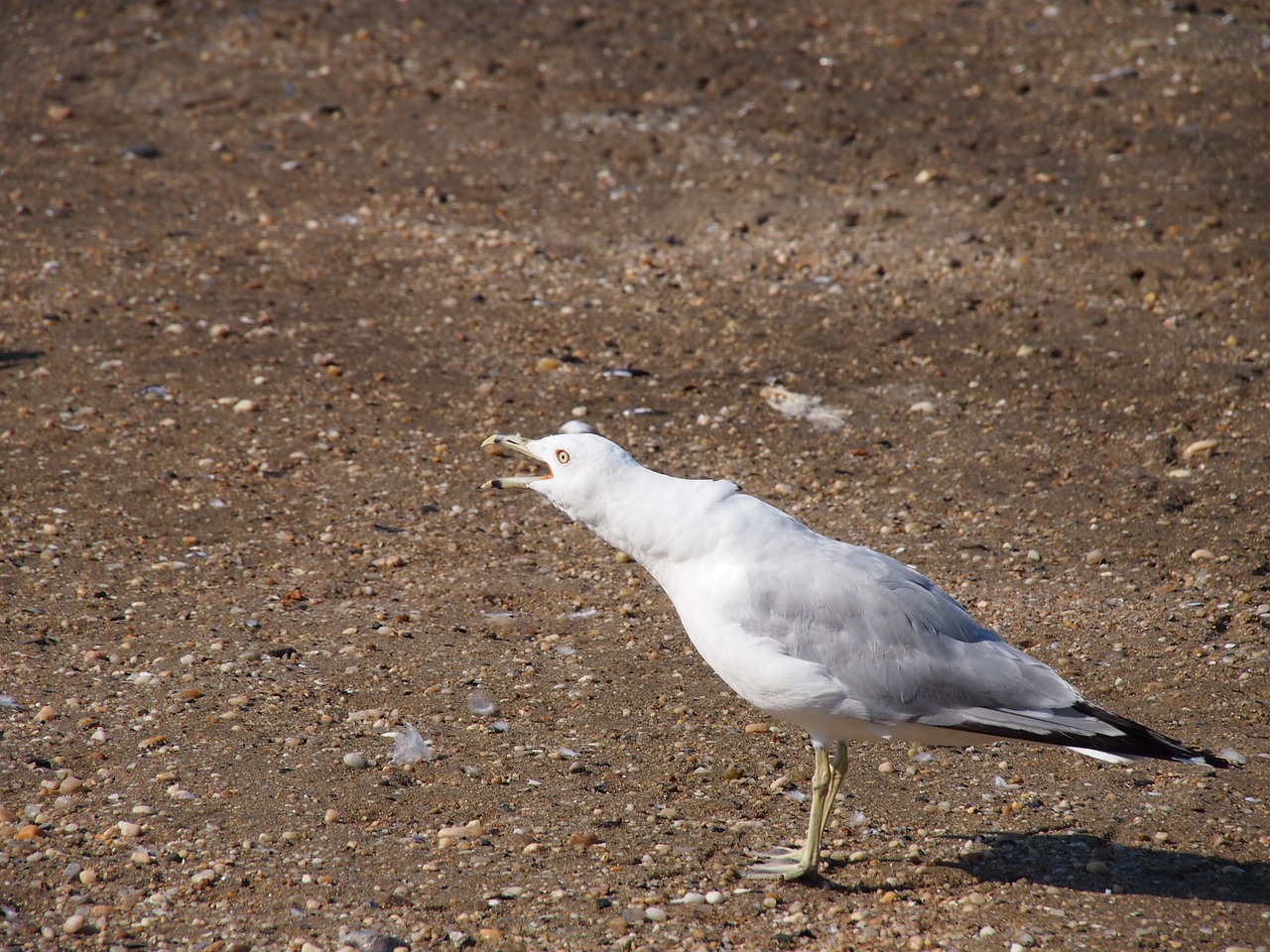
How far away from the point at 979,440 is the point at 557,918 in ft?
15.2

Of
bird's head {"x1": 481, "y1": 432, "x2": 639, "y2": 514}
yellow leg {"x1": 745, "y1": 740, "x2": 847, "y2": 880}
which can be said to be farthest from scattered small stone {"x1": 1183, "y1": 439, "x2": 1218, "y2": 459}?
bird's head {"x1": 481, "y1": 432, "x2": 639, "y2": 514}

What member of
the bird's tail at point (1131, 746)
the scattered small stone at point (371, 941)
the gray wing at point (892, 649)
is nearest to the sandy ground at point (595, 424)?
the scattered small stone at point (371, 941)

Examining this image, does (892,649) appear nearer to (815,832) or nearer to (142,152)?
(815,832)

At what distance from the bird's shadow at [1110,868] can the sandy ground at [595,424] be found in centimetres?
2

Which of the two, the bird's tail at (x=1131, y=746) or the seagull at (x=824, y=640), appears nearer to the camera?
the bird's tail at (x=1131, y=746)

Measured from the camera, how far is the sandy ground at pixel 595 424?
171 inches

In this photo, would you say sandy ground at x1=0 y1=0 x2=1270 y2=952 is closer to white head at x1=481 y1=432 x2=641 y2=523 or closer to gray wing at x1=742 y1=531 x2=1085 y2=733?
gray wing at x1=742 y1=531 x2=1085 y2=733

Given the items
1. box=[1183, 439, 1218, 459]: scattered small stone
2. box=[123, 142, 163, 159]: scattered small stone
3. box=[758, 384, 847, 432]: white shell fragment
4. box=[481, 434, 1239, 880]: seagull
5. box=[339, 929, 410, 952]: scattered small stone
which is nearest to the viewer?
box=[339, 929, 410, 952]: scattered small stone

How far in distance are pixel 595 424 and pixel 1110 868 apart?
436cm

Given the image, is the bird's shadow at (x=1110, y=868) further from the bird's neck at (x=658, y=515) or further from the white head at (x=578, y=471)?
the white head at (x=578, y=471)

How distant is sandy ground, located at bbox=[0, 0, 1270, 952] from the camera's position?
433 centimetres

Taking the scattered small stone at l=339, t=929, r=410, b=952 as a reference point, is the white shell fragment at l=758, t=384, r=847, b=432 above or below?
below

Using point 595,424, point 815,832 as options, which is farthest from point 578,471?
point 595,424

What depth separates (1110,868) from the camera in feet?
14.1
